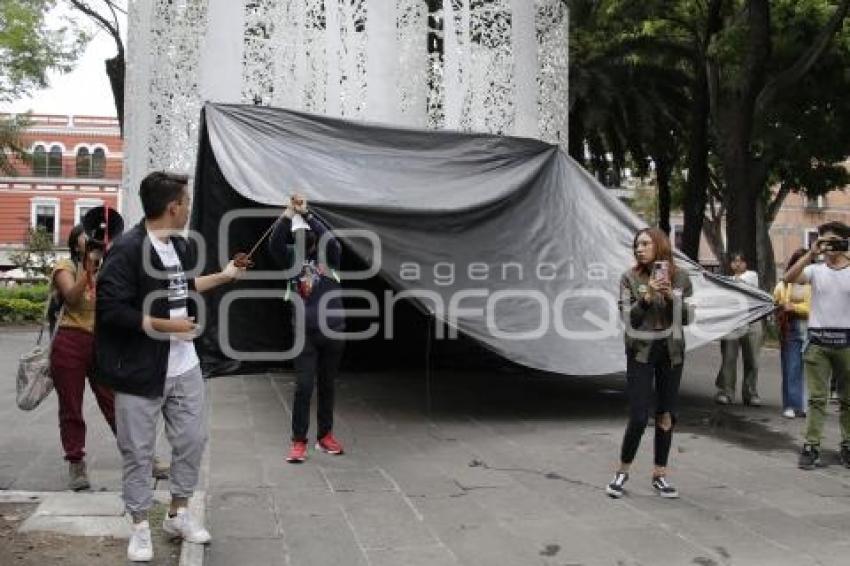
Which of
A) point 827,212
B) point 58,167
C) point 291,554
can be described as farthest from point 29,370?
point 827,212

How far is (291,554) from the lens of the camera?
457 cm

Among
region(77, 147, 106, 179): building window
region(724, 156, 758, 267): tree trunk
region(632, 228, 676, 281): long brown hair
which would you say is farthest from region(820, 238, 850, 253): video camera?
region(77, 147, 106, 179): building window

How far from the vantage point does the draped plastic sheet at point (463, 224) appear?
7.78 metres

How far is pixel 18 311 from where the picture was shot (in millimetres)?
21234

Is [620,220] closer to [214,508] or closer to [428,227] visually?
[428,227]

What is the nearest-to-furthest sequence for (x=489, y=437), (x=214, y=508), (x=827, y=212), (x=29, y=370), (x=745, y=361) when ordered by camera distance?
(x=214, y=508)
(x=29, y=370)
(x=489, y=437)
(x=745, y=361)
(x=827, y=212)

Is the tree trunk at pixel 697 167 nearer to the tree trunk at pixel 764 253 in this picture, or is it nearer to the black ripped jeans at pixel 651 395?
the tree trunk at pixel 764 253

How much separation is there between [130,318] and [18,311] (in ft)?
62.3

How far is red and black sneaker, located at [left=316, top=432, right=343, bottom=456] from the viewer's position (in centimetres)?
671

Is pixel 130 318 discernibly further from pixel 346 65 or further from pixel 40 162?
pixel 40 162

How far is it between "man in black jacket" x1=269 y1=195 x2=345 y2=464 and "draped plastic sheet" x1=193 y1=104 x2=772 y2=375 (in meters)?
0.70

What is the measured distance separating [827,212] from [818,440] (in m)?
48.9

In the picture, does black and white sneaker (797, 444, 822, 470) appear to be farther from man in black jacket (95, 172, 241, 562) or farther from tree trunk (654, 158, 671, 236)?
tree trunk (654, 158, 671, 236)

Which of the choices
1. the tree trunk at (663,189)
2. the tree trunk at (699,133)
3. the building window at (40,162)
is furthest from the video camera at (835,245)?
the building window at (40,162)
